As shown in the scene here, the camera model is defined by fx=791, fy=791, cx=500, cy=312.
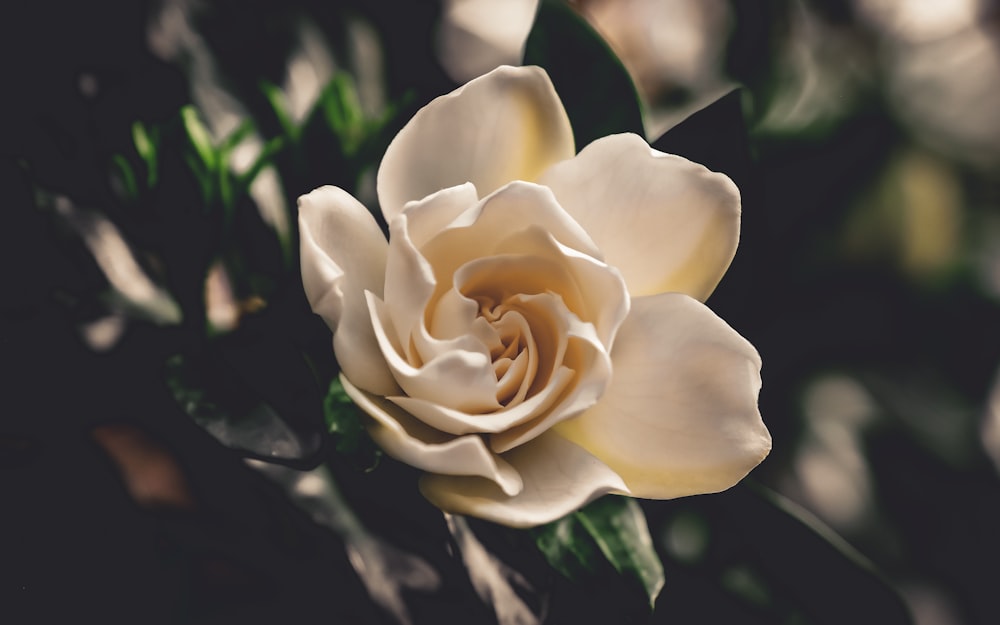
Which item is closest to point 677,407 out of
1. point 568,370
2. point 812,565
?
point 568,370

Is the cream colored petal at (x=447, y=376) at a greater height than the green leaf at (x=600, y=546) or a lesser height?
greater

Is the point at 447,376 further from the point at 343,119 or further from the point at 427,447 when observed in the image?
Answer: the point at 343,119

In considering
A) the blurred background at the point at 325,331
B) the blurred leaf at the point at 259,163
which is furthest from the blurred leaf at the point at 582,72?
the blurred leaf at the point at 259,163

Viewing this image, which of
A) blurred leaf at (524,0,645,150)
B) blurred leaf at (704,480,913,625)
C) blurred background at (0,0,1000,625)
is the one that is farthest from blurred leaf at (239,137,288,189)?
blurred leaf at (704,480,913,625)

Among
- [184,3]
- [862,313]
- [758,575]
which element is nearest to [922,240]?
[862,313]

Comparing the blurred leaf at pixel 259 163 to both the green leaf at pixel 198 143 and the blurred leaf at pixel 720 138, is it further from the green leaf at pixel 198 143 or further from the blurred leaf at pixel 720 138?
the blurred leaf at pixel 720 138

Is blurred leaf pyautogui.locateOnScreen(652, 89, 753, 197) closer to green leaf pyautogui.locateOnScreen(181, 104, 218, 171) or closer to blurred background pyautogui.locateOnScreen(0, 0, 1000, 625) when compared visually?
blurred background pyautogui.locateOnScreen(0, 0, 1000, 625)

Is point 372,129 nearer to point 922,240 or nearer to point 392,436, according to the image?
point 392,436
